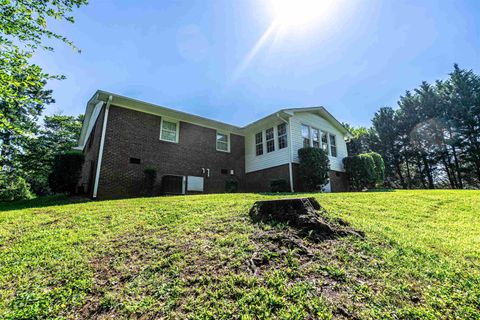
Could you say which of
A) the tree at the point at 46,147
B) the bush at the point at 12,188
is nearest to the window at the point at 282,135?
the tree at the point at 46,147

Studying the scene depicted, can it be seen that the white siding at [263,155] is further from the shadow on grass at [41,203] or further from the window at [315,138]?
the shadow on grass at [41,203]

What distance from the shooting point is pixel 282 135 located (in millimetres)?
12094

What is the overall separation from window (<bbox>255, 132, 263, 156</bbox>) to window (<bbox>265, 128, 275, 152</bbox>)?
1.50 ft

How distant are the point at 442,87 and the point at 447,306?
98.4ft

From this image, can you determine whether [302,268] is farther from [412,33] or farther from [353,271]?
[412,33]

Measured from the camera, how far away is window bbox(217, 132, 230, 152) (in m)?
12.8

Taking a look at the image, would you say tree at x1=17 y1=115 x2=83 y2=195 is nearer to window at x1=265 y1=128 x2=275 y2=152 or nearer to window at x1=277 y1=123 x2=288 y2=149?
window at x1=265 y1=128 x2=275 y2=152

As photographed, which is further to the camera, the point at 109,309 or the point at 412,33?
the point at 412,33

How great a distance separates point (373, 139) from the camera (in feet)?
86.8

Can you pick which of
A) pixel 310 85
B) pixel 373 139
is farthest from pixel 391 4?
pixel 373 139

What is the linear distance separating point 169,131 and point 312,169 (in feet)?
23.7

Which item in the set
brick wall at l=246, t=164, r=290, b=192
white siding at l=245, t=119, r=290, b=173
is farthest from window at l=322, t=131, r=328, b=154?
brick wall at l=246, t=164, r=290, b=192

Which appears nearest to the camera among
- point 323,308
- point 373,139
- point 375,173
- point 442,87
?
point 323,308

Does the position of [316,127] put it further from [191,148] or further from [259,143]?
[191,148]
